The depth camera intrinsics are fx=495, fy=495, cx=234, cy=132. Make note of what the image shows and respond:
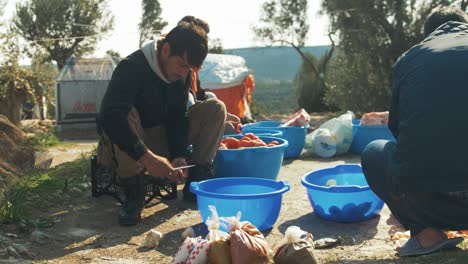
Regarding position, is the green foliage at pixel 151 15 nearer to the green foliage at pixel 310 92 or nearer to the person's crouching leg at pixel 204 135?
the green foliage at pixel 310 92

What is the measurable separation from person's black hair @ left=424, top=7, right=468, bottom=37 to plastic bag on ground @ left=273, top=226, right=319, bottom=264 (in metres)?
1.18

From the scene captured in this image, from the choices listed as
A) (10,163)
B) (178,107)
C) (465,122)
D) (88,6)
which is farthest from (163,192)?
(88,6)

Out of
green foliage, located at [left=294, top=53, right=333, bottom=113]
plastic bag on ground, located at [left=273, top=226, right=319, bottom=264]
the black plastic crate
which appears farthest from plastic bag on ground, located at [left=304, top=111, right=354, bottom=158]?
green foliage, located at [left=294, top=53, right=333, bottom=113]

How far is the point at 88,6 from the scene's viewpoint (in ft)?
53.0

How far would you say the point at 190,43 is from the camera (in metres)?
2.66

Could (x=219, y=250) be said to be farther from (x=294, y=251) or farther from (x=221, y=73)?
(x=221, y=73)

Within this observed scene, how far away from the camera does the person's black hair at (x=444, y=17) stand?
2271 mm

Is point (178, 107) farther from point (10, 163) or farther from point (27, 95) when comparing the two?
point (27, 95)

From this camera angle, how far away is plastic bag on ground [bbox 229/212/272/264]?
188 cm

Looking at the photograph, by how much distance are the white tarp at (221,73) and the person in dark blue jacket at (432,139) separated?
5.54 m

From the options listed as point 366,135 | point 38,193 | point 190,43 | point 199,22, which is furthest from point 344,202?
point 366,135

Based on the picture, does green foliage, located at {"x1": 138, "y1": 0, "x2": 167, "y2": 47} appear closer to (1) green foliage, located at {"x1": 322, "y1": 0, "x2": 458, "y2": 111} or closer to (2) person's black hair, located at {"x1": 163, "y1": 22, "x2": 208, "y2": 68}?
(1) green foliage, located at {"x1": 322, "y1": 0, "x2": 458, "y2": 111}

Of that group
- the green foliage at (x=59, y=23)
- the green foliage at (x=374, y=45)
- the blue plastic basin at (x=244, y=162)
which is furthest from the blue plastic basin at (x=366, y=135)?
the green foliage at (x=59, y=23)

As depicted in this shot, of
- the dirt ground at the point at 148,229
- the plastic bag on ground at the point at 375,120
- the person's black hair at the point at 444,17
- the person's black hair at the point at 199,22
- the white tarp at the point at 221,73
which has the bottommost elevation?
the dirt ground at the point at 148,229
